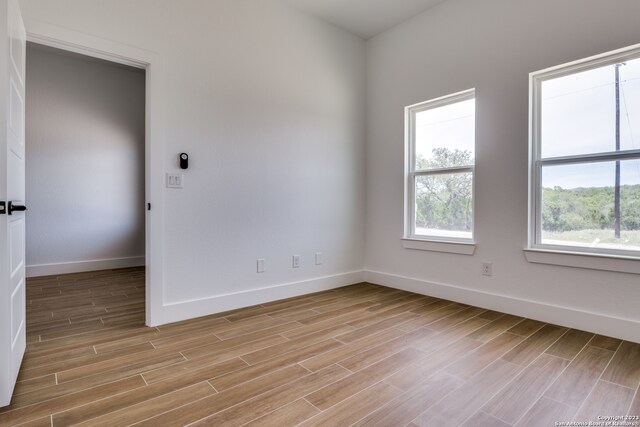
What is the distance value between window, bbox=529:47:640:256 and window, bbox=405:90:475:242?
576mm

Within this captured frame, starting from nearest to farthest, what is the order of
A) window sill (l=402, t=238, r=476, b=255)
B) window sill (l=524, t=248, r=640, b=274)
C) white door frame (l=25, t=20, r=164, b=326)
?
1. window sill (l=524, t=248, r=640, b=274)
2. white door frame (l=25, t=20, r=164, b=326)
3. window sill (l=402, t=238, r=476, b=255)

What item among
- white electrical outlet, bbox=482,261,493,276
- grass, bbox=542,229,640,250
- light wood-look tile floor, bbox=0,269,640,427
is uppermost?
grass, bbox=542,229,640,250

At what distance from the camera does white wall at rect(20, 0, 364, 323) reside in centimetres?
268

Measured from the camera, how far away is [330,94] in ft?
12.5

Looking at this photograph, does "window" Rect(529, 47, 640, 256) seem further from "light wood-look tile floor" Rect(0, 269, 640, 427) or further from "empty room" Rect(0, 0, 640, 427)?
"light wood-look tile floor" Rect(0, 269, 640, 427)

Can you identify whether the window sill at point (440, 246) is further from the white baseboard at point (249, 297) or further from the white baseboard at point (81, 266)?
the white baseboard at point (81, 266)

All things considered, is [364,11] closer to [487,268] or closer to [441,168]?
[441,168]

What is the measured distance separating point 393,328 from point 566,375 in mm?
1061

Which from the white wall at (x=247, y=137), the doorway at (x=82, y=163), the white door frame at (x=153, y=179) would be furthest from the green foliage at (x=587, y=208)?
the doorway at (x=82, y=163)

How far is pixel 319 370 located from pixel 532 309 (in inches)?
75.1

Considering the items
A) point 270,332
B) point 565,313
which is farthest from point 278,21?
point 565,313

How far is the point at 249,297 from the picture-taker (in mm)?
3162

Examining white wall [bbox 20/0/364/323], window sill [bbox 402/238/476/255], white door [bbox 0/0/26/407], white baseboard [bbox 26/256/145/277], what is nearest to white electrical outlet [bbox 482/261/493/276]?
window sill [bbox 402/238/476/255]

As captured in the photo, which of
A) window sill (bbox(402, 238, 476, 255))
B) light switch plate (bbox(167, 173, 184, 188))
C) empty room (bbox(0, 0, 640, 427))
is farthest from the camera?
window sill (bbox(402, 238, 476, 255))
